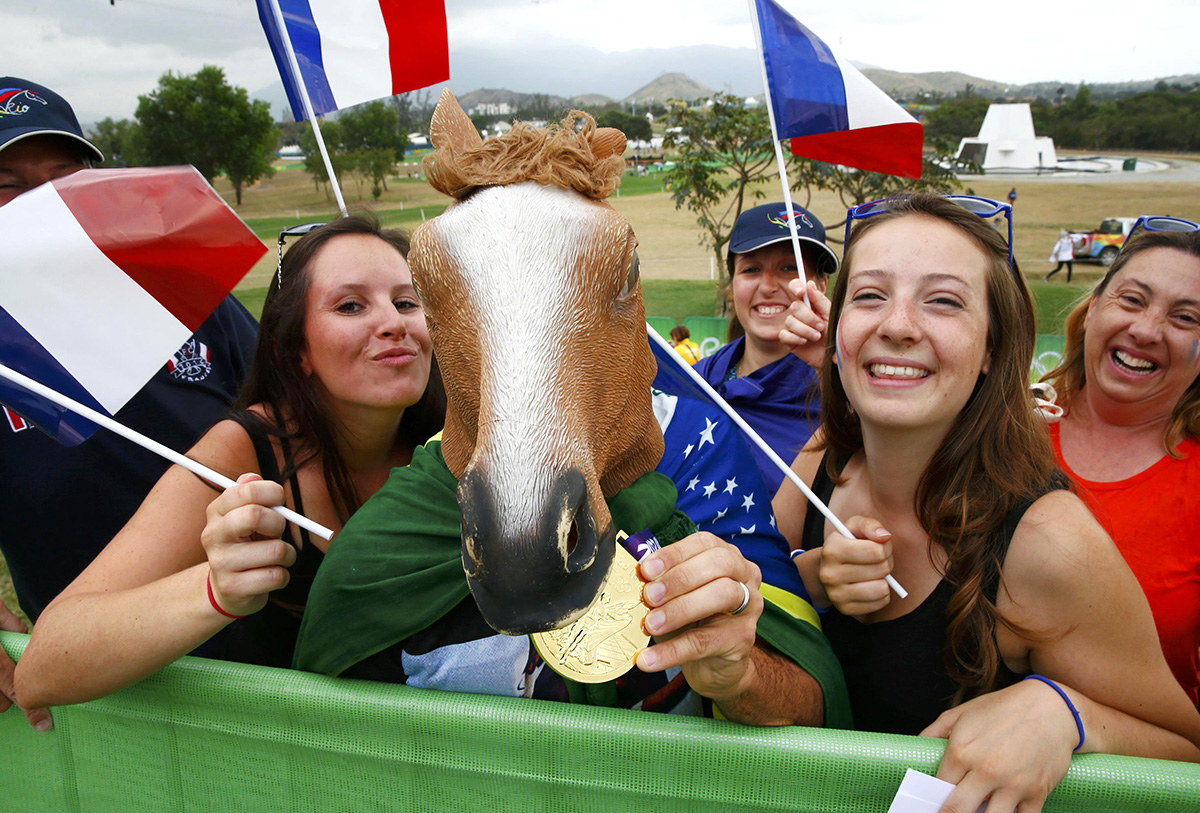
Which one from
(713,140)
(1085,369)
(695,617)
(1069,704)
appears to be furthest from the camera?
(713,140)

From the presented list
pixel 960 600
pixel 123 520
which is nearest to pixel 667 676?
pixel 960 600

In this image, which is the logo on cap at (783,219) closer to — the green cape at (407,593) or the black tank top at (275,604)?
the green cape at (407,593)

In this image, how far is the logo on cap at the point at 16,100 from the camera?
276cm

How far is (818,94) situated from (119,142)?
40740 millimetres

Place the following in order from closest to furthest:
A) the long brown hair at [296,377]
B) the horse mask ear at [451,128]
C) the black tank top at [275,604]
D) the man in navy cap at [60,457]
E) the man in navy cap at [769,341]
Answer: the horse mask ear at [451,128] < the black tank top at [275,604] < the long brown hair at [296,377] < the man in navy cap at [60,457] < the man in navy cap at [769,341]

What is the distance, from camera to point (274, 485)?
171 centimetres

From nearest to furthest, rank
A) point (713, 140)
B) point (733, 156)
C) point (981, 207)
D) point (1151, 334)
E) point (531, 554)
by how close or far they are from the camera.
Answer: point (531, 554) → point (981, 207) → point (1151, 334) → point (733, 156) → point (713, 140)

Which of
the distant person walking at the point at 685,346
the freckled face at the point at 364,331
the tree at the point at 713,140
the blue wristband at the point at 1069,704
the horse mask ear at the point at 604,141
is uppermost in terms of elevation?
the tree at the point at 713,140

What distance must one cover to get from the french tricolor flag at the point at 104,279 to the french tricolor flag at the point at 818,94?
2057mm

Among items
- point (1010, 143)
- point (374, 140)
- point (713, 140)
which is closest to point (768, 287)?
point (713, 140)

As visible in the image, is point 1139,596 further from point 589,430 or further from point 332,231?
point 332,231

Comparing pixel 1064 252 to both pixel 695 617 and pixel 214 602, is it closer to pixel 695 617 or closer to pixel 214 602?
pixel 695 617

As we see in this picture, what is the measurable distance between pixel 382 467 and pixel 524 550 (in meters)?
1.59

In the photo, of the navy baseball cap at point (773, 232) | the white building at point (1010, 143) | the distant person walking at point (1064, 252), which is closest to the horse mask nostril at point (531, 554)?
the navy baseball cap at point (773, 232)
